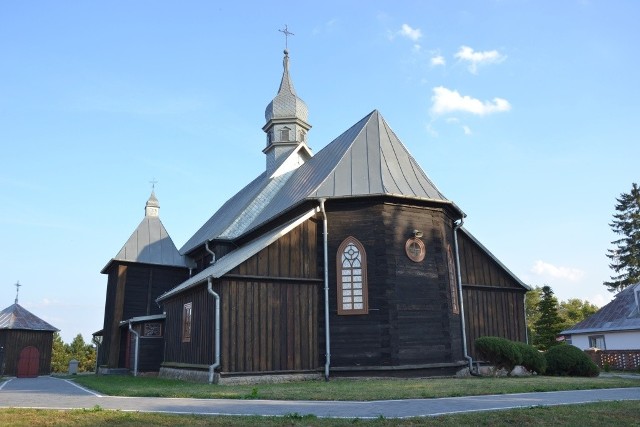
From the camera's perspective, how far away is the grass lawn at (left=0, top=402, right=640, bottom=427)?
796 centimetres

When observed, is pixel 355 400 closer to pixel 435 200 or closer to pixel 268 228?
pixel 435 200

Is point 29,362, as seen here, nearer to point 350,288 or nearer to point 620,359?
point 350,288

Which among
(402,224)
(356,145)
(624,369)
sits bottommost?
(624,369)

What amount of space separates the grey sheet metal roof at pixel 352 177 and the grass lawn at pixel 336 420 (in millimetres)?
10400

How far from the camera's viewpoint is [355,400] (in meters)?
10.8

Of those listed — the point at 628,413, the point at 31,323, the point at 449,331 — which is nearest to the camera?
the point at 628,413

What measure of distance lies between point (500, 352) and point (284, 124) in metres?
18.7

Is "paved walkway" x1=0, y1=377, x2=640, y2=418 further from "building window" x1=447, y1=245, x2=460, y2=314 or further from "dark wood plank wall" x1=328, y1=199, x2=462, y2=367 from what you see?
"building window" x1=447, y1=245, x2=460, y2=314

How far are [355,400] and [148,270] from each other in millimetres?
22093

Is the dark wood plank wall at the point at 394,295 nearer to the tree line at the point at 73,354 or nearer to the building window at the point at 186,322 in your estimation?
the building window at the point at 186,322

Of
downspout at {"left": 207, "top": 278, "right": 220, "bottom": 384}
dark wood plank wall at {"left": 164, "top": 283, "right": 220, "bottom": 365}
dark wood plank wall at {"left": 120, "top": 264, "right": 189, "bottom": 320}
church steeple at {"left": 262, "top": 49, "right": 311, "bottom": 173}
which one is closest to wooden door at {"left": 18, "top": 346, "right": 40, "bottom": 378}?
dark wood plank wall at {"left": 120, "top": 264, "right": 189, "bottom": 320}

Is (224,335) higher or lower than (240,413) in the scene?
higher

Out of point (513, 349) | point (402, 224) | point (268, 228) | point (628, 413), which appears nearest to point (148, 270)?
point (268, 228)

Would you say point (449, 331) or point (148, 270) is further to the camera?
point (148, 270)
